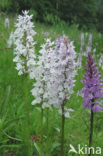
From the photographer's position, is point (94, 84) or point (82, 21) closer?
point (94, 84)

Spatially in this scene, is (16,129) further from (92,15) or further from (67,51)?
(92,15)

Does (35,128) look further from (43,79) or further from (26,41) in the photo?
(26,41)

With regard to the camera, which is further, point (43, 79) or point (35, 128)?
point (35, 128)

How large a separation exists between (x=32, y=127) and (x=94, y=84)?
1.27 meters

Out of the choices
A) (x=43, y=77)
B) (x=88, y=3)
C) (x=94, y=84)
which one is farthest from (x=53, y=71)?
(x=88, y=3)

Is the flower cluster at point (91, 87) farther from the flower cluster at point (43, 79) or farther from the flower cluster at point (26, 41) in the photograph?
the flower cluster at point (26, 41)

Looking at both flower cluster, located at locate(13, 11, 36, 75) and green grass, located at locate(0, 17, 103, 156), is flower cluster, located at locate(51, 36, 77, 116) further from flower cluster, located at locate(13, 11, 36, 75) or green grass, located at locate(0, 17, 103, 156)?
green grass, located at locate(0, 17, 103, 156)

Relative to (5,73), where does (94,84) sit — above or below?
below

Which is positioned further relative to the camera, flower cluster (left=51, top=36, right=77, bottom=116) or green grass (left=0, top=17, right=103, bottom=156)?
green grass (left=0, top=17, right=103, bottom=156)

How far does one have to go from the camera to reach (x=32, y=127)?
9.48ft

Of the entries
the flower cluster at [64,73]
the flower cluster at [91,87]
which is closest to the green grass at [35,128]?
the flower cluster at [91,87]

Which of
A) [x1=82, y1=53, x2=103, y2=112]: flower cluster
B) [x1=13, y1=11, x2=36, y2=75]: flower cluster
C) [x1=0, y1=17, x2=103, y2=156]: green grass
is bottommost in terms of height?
[x1=0, y1=17, x2=103, y2=156]: green grass

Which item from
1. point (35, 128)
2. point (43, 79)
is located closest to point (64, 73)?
point (43, 79)

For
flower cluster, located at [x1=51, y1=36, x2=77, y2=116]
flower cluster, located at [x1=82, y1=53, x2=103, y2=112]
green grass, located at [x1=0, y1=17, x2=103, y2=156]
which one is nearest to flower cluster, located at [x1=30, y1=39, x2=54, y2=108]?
flower cluster, located at [x1=51, y1=36, x2=77, y2=116]
